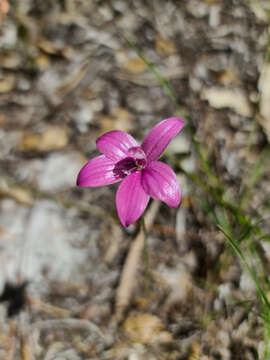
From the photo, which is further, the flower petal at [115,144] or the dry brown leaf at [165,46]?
the dry brown leaf at [165,46]

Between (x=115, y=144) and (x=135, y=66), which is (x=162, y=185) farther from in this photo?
(x=135, y=66)

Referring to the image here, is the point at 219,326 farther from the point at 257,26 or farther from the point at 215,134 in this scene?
the point at 257,26

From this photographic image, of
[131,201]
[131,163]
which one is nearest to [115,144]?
[131,163]

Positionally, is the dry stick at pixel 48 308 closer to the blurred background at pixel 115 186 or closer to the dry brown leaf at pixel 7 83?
the blurred background at pixel 115 186

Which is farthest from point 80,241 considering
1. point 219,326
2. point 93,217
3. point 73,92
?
point 73,92

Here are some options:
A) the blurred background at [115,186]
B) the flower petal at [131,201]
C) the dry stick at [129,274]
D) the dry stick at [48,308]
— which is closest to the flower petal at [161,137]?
the flower petal at [131,201]

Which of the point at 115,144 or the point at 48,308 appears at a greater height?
the point at 115,144
